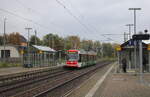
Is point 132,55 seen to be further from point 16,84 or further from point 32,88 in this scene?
point 32,88

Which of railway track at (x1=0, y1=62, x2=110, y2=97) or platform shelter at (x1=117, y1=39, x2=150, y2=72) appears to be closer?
railway track at (x1=0, y1=62, x2=110, y2=97)

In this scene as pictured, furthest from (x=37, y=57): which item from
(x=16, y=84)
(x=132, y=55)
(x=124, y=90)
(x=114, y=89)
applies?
(x=124, y=90)

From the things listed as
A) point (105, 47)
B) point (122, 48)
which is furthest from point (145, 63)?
point (105, 47)

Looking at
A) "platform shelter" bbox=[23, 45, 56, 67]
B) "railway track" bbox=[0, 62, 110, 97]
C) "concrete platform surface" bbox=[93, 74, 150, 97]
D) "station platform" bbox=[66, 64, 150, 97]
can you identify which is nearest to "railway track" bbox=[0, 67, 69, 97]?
"railway track" bbox=[0, 62, 110, 97]

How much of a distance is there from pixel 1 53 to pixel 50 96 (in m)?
60.5

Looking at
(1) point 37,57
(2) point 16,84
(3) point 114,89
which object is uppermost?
(1) point 37,57

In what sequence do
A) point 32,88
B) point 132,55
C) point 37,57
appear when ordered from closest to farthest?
point 32,88 → point 132,55 → point 37,57

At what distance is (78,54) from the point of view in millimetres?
33688

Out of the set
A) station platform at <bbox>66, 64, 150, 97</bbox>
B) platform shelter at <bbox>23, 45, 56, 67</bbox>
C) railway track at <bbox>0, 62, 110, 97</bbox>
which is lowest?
railway track at <bbox>0, 62, 110, 97</bbox>

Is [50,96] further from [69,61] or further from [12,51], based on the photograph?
[12,51]

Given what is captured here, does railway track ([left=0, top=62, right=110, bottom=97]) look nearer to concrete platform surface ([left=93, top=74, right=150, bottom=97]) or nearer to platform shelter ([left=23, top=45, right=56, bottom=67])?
concrete platform surface ([left=93, top=74, right=150, bottom=97])

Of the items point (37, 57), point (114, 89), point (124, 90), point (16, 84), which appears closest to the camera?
point (124, 90)

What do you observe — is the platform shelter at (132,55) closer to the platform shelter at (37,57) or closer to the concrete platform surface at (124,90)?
the concrete platform surface at (124,90)

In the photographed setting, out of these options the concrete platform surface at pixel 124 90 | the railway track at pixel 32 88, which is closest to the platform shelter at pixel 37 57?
the railway track at pixel 32 88
